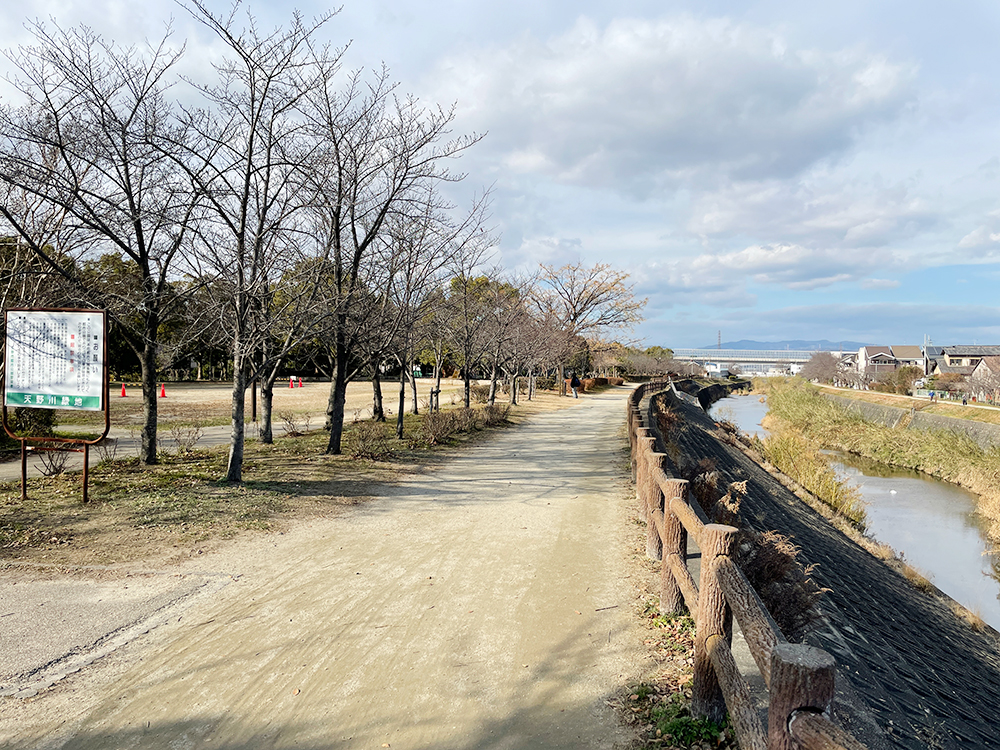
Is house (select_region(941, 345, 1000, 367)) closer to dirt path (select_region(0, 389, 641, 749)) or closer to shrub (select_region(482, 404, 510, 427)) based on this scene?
shrub (select_region(482, 404, 510, 427))

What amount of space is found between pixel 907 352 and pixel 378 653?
385ft

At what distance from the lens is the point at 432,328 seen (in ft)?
56.9

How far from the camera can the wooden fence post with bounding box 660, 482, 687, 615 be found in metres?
4.61

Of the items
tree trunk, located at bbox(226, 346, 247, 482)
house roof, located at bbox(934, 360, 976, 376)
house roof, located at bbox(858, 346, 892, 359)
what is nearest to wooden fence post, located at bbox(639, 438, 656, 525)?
tree trunk, located at bbox(226, 346, 247, 482)

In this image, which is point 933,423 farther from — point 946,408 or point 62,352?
point 62,352

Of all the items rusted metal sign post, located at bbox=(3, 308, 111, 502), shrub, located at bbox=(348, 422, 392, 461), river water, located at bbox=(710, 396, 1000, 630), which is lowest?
river water, located at bbox=(710, 396, 1000, 630)

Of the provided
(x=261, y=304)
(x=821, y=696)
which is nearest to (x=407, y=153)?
(x=261, y=304)

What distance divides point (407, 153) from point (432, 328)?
21.7 ft

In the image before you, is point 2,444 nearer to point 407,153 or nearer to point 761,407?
point 407,153

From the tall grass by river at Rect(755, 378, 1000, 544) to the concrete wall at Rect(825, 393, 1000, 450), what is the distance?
1.50 m

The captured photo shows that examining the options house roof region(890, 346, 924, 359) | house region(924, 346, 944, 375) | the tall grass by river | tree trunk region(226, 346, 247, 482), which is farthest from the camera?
house roof region(890, 346, 924, 359)

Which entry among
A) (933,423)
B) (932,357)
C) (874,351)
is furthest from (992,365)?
(874,351)

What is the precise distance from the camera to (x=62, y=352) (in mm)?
7594

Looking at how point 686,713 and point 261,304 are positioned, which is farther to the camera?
point 261,304
